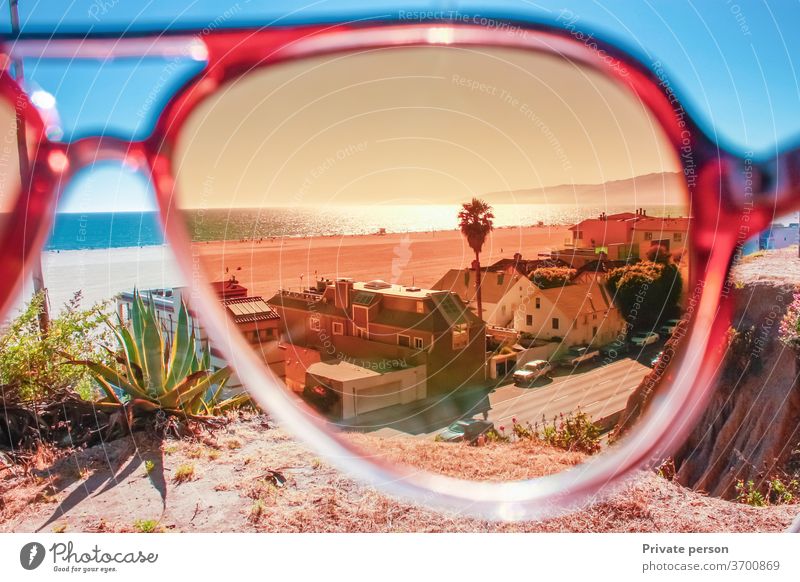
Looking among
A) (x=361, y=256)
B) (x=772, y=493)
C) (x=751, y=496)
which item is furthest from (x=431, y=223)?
(x=772, y=493)

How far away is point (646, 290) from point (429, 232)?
1.31 meters

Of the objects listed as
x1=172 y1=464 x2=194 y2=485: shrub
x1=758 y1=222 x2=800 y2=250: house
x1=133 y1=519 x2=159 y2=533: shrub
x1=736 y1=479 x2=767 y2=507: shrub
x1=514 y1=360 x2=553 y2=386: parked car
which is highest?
x1=758 y1=222 x2=800 y2=250: house

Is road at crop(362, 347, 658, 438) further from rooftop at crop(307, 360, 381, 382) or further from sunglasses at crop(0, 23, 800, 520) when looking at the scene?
rooftop at crop(307, 360, 381, 382)

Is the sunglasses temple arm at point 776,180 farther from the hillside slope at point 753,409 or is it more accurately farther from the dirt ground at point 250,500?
the dirt ground at point 250,500

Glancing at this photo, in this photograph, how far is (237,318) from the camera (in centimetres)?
305

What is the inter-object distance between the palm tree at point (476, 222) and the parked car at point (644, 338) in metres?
1.18

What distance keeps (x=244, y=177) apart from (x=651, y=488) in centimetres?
236

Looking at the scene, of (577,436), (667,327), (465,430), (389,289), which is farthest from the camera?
(667,327)

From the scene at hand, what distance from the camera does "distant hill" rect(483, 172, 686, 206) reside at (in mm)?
2807

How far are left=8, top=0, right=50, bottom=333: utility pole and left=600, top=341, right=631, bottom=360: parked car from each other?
2.92 m

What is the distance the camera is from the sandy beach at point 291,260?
275 centimetres

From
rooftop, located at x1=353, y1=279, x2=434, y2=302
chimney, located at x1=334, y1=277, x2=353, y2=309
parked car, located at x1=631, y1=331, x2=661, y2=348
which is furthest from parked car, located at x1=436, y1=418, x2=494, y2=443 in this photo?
parked car, located at x1=631, y1=331, x2=661, y2=348

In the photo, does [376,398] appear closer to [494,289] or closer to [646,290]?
[494,289]

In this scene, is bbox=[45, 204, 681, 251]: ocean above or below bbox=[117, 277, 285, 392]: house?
above
